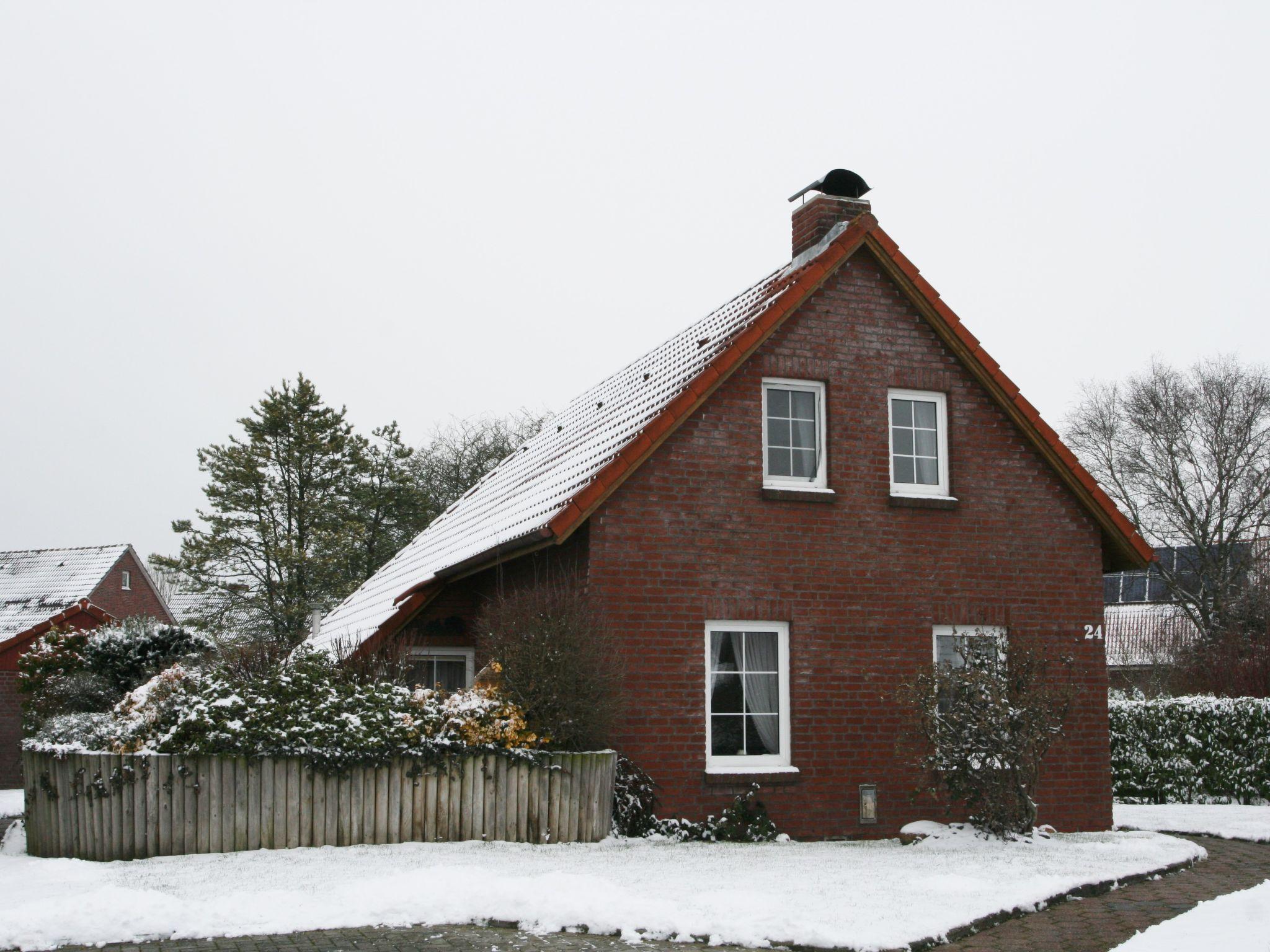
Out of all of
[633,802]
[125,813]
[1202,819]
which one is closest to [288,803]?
[125,813]

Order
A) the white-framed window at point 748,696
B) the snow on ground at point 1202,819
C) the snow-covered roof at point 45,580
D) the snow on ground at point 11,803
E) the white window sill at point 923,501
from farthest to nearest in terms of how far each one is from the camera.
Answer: the snow-covered roof at point 45,580 → the snow on ground at point 11,803 → the snow on ground at point 1202,819 → the white window sill at point 923,501 → the white-framed window at point 748,696

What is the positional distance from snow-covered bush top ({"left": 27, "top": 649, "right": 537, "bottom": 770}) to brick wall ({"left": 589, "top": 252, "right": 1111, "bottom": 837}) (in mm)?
2048

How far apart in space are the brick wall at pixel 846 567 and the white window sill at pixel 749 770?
0.16 metres

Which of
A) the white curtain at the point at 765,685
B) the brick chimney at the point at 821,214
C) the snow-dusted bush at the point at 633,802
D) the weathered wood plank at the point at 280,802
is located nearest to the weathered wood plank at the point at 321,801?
the weathered wood plank at the point at 280,802

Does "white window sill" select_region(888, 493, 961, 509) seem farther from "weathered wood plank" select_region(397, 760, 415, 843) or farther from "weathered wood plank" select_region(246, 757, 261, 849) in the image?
"weathered wood plank" select_region(246, 757, 261, 849)

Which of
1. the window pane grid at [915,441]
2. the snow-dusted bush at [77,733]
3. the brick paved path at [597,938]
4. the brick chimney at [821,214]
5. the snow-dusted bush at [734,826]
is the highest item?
the brick chimney at [821,214]

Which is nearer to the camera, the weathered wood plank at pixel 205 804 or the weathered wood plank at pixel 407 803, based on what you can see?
the weathered wood plank at pixel 205 804

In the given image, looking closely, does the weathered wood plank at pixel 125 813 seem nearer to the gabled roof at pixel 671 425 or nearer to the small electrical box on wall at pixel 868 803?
the gabled roof at pixel 671 425

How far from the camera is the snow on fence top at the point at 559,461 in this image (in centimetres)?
1493

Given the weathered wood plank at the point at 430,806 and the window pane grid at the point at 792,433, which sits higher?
the window pane grid at the point at 792,433

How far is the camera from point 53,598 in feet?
133

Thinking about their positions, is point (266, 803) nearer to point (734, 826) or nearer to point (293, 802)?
point (293, 802)

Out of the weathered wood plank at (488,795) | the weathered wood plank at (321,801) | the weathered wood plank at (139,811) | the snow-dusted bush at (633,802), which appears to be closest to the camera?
the weathered wood plank at (139,811)

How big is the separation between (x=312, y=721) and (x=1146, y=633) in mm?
43492
